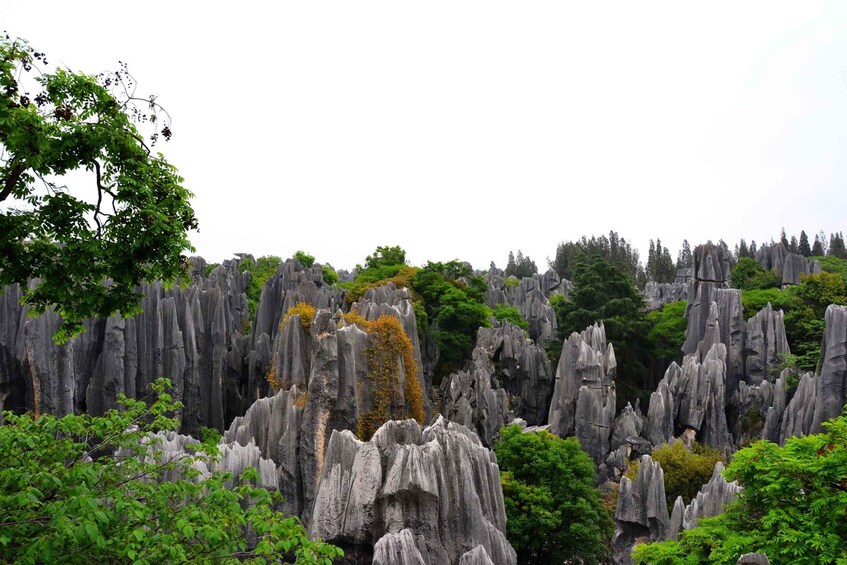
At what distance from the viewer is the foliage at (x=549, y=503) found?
19469 mm

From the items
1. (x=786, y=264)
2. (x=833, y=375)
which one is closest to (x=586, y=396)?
(x=833, y=375)

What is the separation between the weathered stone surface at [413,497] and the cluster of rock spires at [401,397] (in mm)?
34

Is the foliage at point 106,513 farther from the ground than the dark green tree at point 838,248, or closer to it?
closer to it

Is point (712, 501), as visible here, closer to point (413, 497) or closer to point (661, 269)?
point (413, 497)

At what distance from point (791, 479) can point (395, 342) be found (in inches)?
594

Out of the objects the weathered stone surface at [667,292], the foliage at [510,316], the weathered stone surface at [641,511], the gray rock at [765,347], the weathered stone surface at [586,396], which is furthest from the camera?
the weathered stone surface at [667,292]

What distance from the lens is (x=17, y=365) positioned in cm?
2605

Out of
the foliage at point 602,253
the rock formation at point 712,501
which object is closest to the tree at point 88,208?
the rock formation at point 712,501

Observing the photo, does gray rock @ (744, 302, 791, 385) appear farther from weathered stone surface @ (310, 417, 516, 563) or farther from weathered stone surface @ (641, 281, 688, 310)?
weathered stone surface @ (641, 281, 688, 310)

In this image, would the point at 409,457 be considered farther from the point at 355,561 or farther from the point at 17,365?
the point at 17,365

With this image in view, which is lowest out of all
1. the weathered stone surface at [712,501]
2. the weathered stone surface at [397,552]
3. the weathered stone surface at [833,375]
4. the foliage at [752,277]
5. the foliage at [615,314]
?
the weathered stone surface at [712,501]

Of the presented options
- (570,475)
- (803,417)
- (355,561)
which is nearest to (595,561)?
(570,475)

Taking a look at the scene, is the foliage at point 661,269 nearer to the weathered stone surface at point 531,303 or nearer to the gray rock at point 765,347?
the weathered stone surface at point 531,303

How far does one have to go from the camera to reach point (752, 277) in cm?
5669
